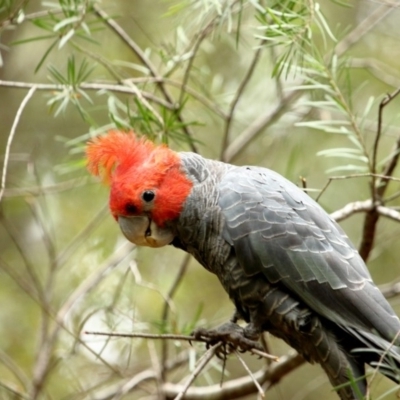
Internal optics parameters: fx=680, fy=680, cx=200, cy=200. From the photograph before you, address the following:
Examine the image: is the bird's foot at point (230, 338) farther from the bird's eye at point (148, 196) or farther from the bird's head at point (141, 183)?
the bird's eye at point (148, 196)

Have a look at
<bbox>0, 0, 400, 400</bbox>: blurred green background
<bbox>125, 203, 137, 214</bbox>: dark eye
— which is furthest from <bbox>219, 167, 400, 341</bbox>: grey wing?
<bbox>0, 0, 400, 400</bbox>: blurred green background

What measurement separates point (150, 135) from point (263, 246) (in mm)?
643

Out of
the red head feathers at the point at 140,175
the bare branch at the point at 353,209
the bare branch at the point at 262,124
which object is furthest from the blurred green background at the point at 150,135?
the red head feathers at the point at 140,175

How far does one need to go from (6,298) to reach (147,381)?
1.66 metres

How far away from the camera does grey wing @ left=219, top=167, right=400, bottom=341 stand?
210cm

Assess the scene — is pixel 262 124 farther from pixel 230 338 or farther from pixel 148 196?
pixel 230 338

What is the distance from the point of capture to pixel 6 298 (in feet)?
14.3

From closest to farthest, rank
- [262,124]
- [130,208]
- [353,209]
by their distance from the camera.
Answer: [130,208]
[353,209]
[262,124]

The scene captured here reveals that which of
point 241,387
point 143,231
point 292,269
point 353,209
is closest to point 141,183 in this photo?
point 143,231

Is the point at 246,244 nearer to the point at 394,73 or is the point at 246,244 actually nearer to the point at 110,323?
the point at 110,323

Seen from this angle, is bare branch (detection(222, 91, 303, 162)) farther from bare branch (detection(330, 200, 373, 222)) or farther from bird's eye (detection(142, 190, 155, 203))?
bird's eye (detection(142, 190, 155, 203))

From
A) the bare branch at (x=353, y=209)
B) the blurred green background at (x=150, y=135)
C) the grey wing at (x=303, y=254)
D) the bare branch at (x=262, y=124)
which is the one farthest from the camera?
the bare branch at (x=262, y=124)

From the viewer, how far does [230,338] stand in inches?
86.0

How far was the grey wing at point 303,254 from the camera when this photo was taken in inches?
82.7
